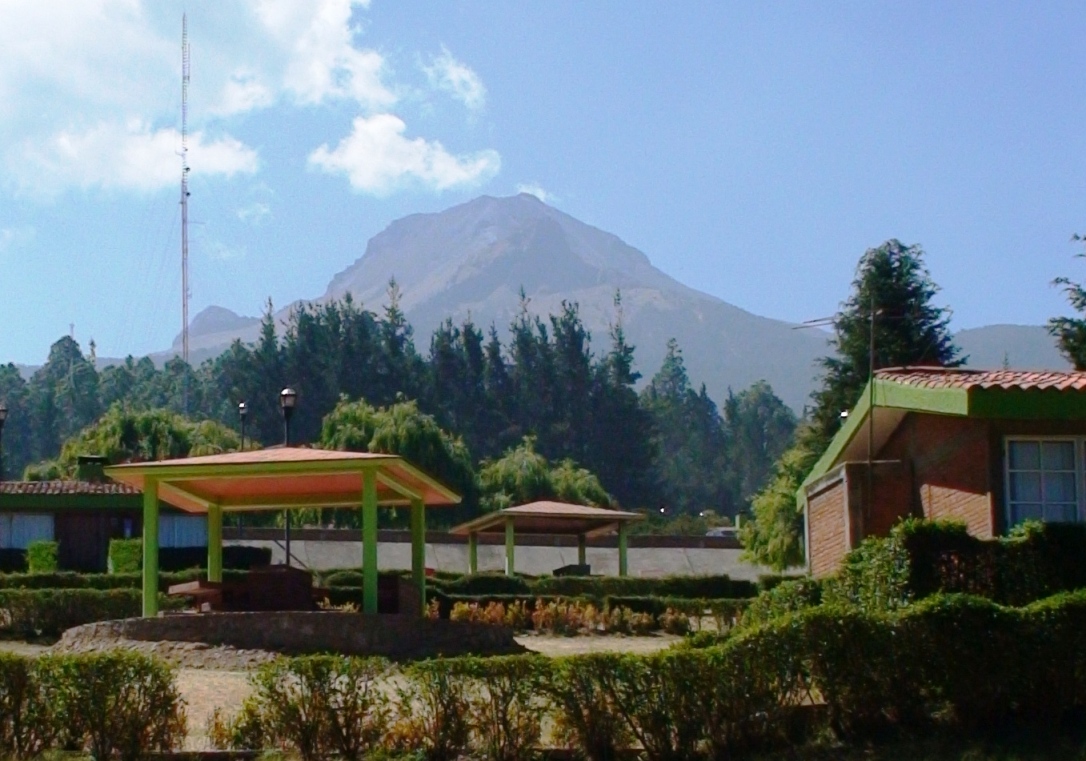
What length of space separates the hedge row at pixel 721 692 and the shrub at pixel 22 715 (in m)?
1.30

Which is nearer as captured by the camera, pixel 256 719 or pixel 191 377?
pixel 256 719

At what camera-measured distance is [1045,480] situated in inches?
636

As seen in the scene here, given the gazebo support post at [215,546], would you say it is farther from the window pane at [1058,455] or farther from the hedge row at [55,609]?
the window pane at [1058,455]

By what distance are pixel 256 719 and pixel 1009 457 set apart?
8.78 meters

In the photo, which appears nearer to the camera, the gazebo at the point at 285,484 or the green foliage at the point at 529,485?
the gazebo at the point at 285,484

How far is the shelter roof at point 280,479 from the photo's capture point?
19625mm

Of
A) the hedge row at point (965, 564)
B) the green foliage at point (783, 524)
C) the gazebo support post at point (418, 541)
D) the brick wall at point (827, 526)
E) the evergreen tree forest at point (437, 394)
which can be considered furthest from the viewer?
the evergreen tree forest at point (437, 394)

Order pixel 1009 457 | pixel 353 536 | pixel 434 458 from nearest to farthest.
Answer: pixel 1009 457 → pixel 353 536 → pixel 434 458

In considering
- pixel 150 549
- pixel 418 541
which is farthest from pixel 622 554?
pixel 150 549

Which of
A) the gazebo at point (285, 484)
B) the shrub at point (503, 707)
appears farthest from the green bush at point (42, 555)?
the shrub at point (503, 707)

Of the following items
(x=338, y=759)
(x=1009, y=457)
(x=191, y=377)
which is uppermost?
(x=191, y=377)

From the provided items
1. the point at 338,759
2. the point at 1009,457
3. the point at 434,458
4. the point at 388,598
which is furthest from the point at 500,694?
the point at 434,458

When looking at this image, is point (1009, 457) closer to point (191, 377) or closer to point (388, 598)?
point (388, 598)

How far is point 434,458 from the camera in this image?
59875 millimetres
